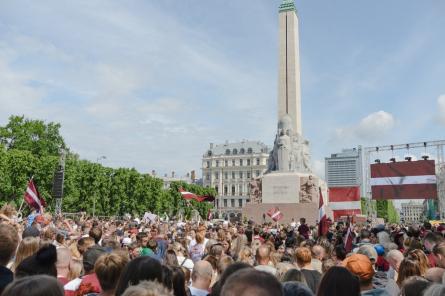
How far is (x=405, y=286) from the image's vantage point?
377 cm

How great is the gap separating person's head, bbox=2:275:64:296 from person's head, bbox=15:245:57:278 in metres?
1.66

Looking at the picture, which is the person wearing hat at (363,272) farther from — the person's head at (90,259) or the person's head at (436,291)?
the person's head at (90,259)

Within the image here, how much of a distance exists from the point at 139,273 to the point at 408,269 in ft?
10.9

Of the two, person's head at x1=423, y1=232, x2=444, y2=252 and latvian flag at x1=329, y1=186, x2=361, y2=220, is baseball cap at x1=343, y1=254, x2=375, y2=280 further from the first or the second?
A: latvian flag at x1=329, y1=186, x2=361, y2=220

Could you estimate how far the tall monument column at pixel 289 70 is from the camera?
37.1 metres

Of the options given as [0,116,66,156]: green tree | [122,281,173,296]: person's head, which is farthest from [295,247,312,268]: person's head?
[0,116,66,156]: green tree

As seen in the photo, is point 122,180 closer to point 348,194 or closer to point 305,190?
point 305,190

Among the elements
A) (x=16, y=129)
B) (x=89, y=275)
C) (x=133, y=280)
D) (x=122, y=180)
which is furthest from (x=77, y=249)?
(x=16, y=129)

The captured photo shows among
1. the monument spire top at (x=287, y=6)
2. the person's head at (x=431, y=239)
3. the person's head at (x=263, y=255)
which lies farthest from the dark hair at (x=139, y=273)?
the monument spire top at (x=287, y=6)

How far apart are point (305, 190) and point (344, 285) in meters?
30.0

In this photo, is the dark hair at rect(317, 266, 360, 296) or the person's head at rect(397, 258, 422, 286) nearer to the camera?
the dark hair at rect(317, 266, 360, 296)

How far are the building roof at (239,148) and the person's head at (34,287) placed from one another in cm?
10603

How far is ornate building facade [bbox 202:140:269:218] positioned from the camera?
106375 mm

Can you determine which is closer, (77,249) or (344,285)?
(344,285)
